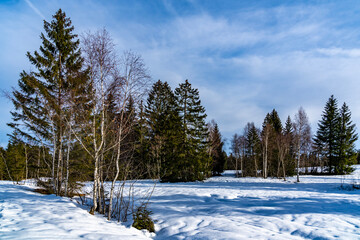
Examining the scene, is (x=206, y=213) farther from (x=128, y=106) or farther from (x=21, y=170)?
(x=21, y=170)

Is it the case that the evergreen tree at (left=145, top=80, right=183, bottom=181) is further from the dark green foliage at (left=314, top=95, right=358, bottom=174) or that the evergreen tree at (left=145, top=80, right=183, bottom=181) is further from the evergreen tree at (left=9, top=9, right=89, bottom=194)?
the dark green foliage at (left=314, top=95, right=358, bottom=174)

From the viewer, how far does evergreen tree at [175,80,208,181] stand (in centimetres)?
2058

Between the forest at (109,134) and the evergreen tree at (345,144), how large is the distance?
11 cm

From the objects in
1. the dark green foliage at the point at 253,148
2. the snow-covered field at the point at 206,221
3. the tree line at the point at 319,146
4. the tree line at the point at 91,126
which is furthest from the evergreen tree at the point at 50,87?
the dark green foliage at the point at 253,148

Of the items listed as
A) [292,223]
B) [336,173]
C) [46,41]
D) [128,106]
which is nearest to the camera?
[292,223]

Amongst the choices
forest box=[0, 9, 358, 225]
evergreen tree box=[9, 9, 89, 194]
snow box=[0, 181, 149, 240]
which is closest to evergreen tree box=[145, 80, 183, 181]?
forest box=[0, 9, 358, 225]

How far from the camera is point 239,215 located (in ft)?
22.9

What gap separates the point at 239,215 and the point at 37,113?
1131cm

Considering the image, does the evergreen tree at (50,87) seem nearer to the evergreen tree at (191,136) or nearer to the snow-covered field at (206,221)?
the snow-covered field at (206,221)

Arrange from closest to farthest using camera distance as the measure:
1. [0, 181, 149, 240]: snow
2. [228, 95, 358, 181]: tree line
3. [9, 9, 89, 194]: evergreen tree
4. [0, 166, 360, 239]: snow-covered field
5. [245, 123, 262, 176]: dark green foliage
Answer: [0, 181, 149, 240]: snow, [0, 166, 360, 239]: snow-covered field, [9, 9, 89, 194]: evergreen tree, [228, 95, 358, 181]: tree line, [245, 123, 262, 176]: dark green foliage

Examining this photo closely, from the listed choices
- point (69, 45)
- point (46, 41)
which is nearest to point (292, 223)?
point (69, 45)

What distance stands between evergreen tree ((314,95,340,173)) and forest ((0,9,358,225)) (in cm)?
12

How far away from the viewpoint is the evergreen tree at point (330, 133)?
90.3 feet

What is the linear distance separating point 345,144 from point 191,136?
22.5m
